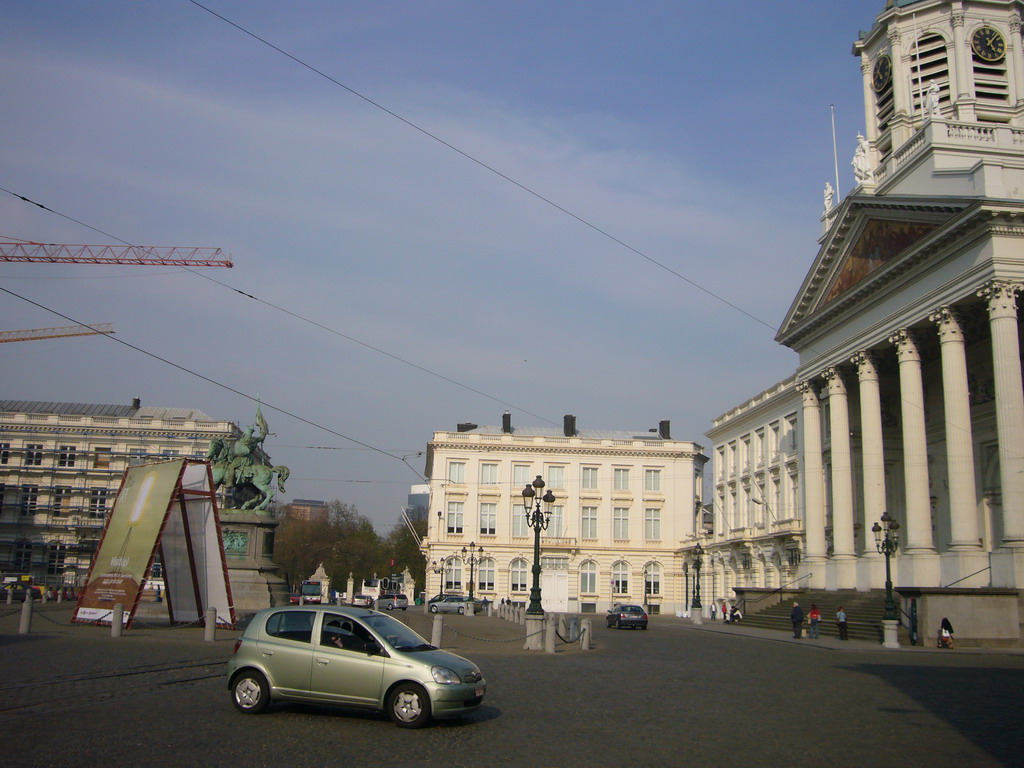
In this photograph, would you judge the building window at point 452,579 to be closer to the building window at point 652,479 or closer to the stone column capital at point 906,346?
the building window at point 652,479

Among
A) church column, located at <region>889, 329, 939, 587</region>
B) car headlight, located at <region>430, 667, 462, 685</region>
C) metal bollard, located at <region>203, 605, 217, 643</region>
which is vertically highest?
church column, located at <region>889, 329, 939, 587</region>

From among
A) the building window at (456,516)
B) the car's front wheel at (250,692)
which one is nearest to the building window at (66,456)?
the building window at (456,516)

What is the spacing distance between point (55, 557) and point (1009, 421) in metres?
84.0

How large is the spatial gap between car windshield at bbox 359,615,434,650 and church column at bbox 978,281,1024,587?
24.7 meters

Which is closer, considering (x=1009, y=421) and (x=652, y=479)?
(x=1009, y=421)

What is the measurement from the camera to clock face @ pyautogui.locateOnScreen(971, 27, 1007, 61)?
45.3 meters

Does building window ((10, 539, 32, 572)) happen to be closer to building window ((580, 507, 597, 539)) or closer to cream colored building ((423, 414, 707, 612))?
cream colored building ((423, 414, 707, 612))

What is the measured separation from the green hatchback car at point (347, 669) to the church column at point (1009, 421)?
24.6m

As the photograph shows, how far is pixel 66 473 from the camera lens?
8912cm

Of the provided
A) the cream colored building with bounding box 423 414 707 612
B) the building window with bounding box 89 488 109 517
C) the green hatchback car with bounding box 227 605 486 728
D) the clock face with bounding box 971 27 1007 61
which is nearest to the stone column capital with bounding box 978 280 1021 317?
the clock face with bounding box 971 27 1007 61

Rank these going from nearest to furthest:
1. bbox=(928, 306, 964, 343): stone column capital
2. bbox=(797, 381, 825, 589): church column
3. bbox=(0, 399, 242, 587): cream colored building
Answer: bbox=(928, 306, 964, 343): stone column capital, bbox=(797, 381, 825, 589): church column, bbox=(0, 399, 242, 587): cream colored building

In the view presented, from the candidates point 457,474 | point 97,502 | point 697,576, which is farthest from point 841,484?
point 97,502

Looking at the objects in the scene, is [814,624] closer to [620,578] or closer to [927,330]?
[927,330]

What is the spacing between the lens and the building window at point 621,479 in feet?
279
